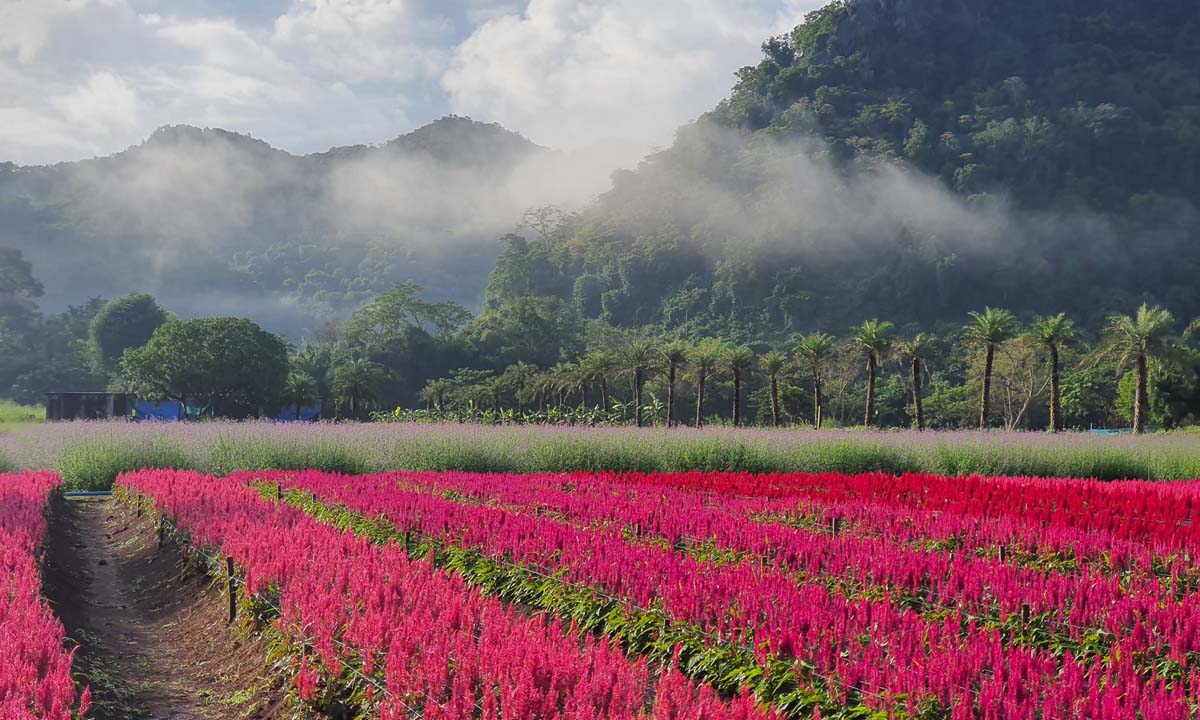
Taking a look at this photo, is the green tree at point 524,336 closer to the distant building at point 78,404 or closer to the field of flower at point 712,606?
the distant building at point 78,404

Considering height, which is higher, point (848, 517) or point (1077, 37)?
point (1077, 37)

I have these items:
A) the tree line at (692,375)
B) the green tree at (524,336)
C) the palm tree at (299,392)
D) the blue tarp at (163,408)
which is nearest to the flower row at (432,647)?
the tree line at (692,375)

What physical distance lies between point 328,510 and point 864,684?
369 inches

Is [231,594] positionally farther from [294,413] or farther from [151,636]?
[294,413]

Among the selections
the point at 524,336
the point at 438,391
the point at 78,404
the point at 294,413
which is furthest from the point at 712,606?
the point at 524,336

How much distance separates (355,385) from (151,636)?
58857 millimetres

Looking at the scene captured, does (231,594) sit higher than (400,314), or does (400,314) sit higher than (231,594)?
(400,314)

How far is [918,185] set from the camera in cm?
11281

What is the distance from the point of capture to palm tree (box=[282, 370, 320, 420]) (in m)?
64.2

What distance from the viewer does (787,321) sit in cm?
9688

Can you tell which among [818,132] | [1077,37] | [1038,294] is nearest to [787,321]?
[1038,294]

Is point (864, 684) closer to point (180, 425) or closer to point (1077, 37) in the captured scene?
point (180, 425)

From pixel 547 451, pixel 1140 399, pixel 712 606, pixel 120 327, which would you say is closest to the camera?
pixel 712 606

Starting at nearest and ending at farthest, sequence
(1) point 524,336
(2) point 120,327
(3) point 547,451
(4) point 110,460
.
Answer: (4) point 110,460, (3) point 547,451, (1) point 524,336, (2) point 120,327
